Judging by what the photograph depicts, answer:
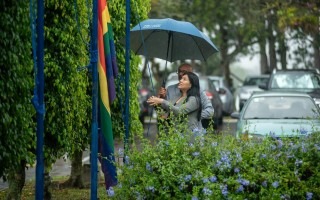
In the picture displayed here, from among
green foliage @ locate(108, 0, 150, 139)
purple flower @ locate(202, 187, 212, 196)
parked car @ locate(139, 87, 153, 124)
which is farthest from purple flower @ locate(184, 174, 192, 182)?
parked car @ locate(139, 87, 153, 124)

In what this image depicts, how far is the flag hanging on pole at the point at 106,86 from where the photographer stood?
9.55m

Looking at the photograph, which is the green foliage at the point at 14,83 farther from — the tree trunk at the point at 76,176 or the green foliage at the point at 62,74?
the tree trunk at the point at 76,176

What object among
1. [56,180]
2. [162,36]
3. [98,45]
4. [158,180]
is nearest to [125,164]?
[158,180]

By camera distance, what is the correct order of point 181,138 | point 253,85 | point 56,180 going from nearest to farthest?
point 181,138, point 56,180, point 253,85

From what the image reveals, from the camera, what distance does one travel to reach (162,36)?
13.0 m

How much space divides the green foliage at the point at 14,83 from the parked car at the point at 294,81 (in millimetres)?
15926

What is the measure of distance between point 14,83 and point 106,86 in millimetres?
1521

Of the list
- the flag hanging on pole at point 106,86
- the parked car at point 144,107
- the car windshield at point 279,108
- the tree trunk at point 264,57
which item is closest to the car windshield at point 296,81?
the parked car at point 144,107

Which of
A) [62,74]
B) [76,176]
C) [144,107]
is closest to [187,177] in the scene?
[62,74]

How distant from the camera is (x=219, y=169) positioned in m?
8.37

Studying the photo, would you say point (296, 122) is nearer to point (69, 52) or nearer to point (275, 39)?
point (69, 52)

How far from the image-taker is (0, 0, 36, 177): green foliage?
8031 mm

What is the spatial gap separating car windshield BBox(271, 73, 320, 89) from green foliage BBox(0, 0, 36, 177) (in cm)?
1632

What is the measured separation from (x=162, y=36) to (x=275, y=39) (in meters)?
33.6
